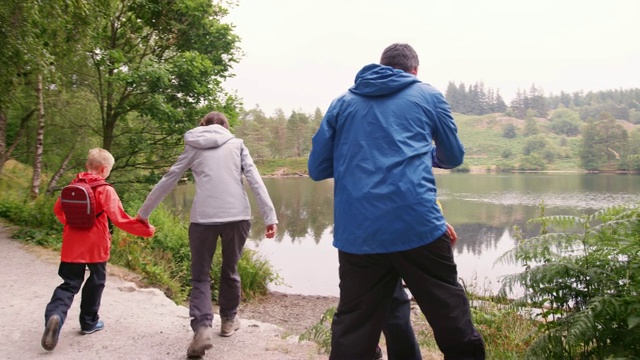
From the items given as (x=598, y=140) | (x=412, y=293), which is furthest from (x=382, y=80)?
(x=598, y=140)

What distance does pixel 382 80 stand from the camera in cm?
243

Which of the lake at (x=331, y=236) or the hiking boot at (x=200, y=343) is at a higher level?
the hiking boot at (x=200, y=343)

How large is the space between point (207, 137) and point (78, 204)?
3.83 feet

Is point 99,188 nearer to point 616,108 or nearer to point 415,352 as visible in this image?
point 415,352

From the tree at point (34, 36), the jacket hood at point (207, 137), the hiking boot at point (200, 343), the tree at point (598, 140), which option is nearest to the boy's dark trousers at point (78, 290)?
the hiking boot at point (200, 343)

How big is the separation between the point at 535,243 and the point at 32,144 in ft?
42.8

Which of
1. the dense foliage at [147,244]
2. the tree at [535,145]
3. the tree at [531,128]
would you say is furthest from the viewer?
the tree at [531,128]

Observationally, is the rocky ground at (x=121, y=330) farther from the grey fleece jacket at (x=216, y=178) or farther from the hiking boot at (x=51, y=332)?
the grey fleece jacket at (x=216, y=178)

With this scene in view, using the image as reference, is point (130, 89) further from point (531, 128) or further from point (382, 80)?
point (531, 128)

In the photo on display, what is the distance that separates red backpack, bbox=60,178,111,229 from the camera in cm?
374

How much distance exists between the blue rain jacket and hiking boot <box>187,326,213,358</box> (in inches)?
67.9

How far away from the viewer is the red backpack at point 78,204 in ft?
12.3

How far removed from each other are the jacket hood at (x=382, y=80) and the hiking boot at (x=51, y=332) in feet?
9.73

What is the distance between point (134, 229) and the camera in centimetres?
381
